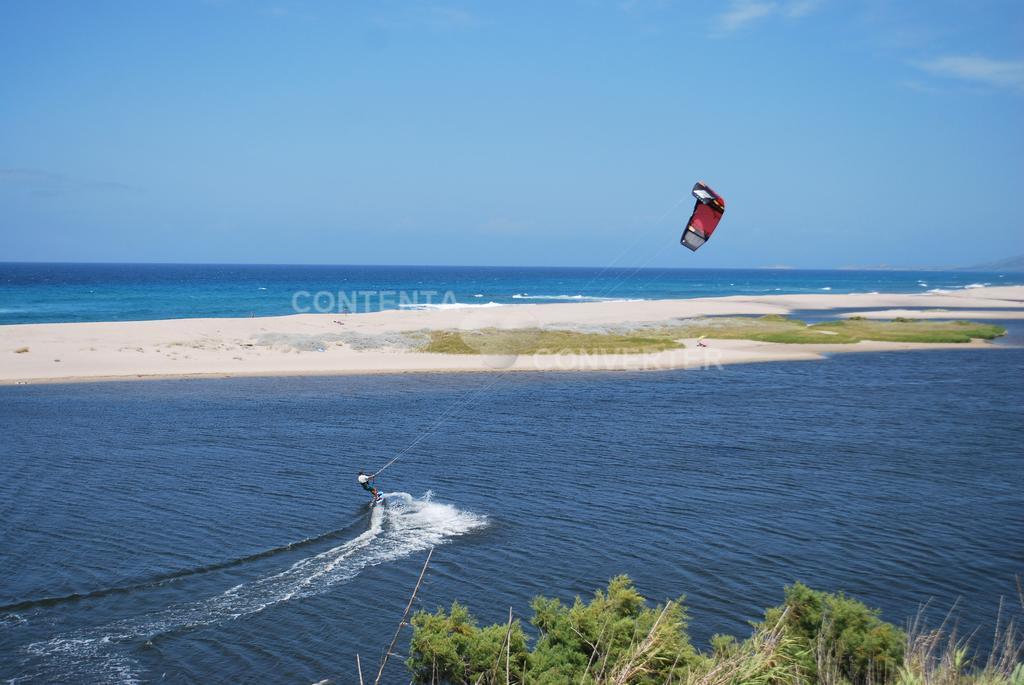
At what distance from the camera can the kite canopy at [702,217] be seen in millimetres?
10148

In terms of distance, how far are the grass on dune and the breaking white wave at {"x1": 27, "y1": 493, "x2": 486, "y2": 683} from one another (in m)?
23.4

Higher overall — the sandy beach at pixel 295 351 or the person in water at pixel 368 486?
the sandy beach at pixel 295 351

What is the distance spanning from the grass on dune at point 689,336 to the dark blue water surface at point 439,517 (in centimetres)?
1223

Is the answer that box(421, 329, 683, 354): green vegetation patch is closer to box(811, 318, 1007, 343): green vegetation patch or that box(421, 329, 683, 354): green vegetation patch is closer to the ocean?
the ocean

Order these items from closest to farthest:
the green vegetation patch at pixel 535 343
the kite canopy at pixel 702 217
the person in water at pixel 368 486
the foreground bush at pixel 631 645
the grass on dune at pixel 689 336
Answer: the foreground bush at pixel 631 645, the kite canopy at pixel 702 217, the person in water at pixel 368 486, the green vegetation patch at pixel 535 343, the grass on dune at pixel 689 336

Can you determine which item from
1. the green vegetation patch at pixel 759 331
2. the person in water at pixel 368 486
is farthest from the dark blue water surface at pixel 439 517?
the green vegetation patch at pixel 759 331

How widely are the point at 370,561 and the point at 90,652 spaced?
14.1ft

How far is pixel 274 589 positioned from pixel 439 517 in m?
4.01

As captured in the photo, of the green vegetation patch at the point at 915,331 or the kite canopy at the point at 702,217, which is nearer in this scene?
the kite canopy at the point at 702,217

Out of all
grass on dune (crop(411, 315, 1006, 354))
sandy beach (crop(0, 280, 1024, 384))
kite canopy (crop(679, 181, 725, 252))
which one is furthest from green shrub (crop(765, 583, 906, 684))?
grass on dune (crop(411, 315, 1006, 354))

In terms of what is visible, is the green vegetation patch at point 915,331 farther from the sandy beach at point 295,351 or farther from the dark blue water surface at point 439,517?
the dark blue water surface at point 439,517

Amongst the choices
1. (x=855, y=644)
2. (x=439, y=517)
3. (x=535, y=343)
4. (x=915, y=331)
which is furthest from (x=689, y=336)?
(x=855, y=644)

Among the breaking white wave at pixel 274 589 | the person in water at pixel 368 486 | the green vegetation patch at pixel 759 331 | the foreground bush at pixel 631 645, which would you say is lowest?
the breaking white wave at pixel 274 589

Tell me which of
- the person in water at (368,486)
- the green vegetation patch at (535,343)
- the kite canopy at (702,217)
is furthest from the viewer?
the green vegetation patch at (535,343)
